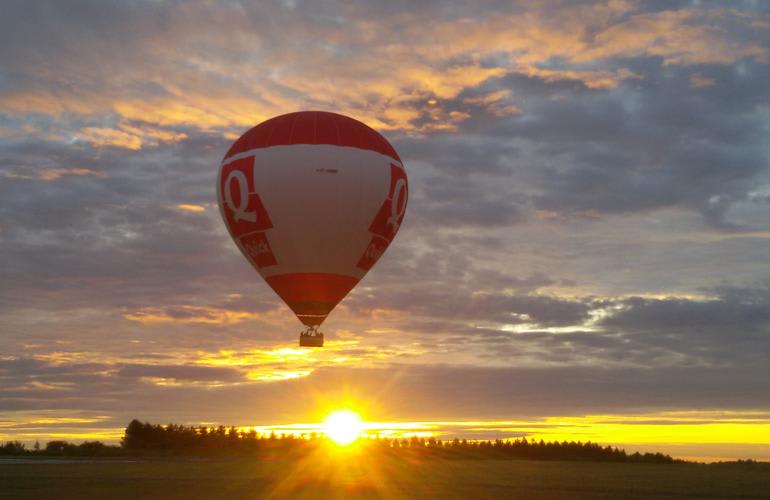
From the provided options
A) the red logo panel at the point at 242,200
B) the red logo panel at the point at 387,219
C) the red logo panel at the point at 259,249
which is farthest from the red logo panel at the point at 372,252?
the red logo panel at the point at 242,200

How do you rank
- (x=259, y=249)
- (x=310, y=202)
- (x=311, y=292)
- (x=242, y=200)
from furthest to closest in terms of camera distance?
(x=259, y=249) → (x=242, y=200) → (x=311, y=292) → (x=310, y=202)

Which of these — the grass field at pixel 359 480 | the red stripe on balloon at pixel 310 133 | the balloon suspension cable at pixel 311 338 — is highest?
the red stripe on balloon at pixel 310 133

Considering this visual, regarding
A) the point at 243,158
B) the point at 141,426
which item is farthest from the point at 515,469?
the point at 141,426

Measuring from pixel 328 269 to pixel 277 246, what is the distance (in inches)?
121

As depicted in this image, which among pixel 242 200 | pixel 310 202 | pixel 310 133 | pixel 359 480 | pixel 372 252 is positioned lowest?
pixel 359 480

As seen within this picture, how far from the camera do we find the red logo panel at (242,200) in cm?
4866

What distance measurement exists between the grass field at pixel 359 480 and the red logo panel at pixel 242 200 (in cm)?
1356

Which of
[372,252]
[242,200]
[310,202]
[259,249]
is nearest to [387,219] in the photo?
[372,252]

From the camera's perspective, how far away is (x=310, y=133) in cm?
4831

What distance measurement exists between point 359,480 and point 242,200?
53.9ft

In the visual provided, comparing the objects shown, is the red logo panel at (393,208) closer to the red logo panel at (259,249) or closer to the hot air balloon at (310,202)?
the hot air balloon at (310,202)

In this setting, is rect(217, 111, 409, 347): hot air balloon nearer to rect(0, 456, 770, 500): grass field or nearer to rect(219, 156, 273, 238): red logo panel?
rect(219, 156, 273, 238): red logo panel

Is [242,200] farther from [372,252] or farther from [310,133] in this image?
[372,252]

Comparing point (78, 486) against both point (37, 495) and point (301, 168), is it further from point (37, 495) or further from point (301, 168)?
point (301, 168)
